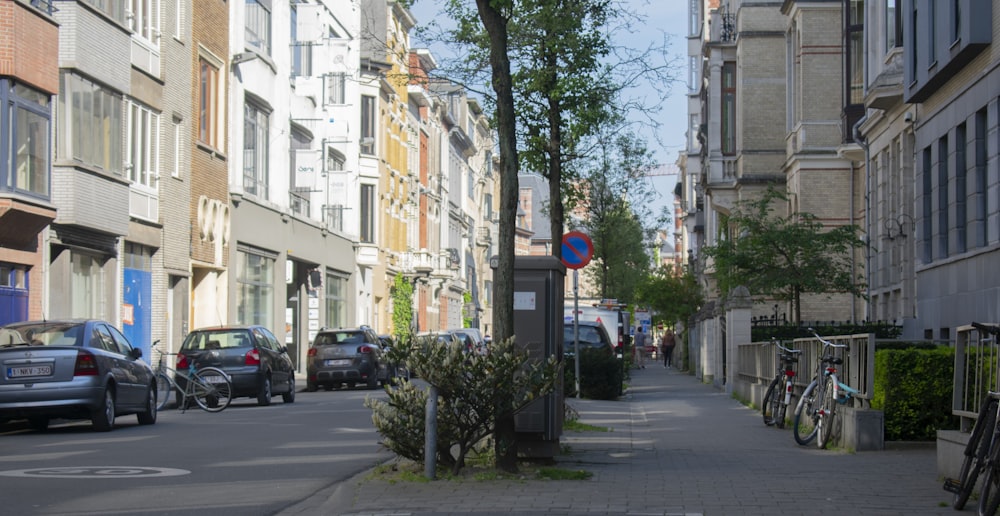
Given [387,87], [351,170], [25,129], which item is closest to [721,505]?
[25,129]

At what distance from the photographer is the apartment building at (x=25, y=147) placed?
25000 millimetres

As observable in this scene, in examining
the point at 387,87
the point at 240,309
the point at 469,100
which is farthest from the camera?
the point at 469,100

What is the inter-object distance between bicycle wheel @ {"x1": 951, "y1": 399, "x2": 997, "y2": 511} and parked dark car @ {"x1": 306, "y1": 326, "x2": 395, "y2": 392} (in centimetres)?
2595

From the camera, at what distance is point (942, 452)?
35.1 feet

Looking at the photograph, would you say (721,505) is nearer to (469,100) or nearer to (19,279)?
(19,279)

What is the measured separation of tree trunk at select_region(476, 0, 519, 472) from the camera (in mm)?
11727

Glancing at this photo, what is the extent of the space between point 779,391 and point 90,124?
16525 mm

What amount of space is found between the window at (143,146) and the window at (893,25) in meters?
16.6

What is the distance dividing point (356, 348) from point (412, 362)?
944 inches

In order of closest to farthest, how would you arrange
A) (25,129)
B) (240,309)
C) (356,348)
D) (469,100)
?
(25,129) → (356,348) → (240,309) → (469,100)

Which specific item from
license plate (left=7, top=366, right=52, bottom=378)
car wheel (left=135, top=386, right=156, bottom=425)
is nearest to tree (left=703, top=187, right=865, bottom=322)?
car wheel (left=135, top=386, right=156, bottom=425)

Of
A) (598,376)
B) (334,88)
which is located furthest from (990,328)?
(334,88)

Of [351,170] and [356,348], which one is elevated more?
[351,170]

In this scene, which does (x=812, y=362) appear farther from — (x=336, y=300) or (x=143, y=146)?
(x=336, y=300)
